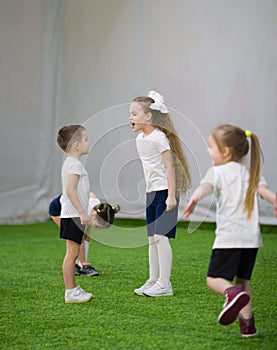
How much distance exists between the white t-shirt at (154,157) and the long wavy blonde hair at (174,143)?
0.17ft

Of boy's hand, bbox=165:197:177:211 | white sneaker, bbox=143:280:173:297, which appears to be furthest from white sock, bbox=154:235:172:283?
boy's hand, bbox=165:197:177:211

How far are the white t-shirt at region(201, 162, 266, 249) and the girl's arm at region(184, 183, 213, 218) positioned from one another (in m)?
0.02

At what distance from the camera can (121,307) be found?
3.58 meters

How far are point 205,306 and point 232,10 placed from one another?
3.78 meters

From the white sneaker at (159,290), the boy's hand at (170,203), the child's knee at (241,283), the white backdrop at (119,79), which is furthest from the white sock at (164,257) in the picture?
the white backdrop at (119,79)

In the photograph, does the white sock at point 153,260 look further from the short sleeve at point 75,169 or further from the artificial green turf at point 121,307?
the short sleeve at point 75,169

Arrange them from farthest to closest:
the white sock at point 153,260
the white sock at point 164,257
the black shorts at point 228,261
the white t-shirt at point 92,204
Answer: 1. the white t-shirt at point 92,204
2. the white sock at point 153,260
3. the white sock at point 164,257
4. the black shorts at point 228,261

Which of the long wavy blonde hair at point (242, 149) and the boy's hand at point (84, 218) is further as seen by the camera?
the boy's hand at point (84, 218)

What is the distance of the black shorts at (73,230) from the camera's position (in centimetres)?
370

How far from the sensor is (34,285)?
424 cm

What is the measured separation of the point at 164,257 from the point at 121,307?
460mm

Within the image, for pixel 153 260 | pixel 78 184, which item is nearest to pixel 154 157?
pixel 78 184

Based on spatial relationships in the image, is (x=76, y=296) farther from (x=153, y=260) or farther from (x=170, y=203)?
(x=170, y=203)

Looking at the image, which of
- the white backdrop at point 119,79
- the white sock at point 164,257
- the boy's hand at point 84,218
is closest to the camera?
the boy's hand at point 84,218
